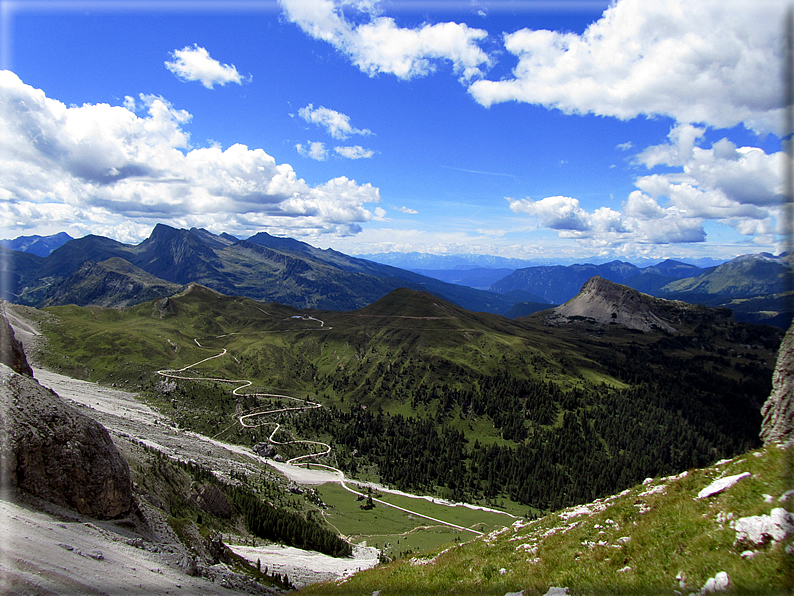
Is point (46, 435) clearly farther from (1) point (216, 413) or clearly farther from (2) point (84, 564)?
(1) point (216, 413)

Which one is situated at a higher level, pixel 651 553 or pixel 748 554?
pixel 748 554

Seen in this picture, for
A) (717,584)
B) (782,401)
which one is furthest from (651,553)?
(782,401)

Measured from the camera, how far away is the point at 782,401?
2173 centimetres

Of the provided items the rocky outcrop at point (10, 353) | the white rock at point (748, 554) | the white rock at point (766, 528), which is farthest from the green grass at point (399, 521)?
the white rock at point (748, 554)

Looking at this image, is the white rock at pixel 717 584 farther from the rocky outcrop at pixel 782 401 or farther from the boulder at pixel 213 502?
the boulder at pixel 213 502

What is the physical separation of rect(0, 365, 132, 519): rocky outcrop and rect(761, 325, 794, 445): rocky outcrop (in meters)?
51.1

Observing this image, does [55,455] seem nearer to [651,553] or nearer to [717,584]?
[651,553]

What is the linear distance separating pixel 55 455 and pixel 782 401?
54105mm

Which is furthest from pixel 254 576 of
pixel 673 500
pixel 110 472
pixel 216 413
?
pixel 216 413

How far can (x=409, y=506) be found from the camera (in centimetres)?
13962

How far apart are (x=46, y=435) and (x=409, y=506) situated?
130m

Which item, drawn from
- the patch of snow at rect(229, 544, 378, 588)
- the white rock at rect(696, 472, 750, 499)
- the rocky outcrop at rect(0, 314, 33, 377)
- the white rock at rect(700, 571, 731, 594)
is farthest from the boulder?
the white rock at rect(700, 571, 731, 594)

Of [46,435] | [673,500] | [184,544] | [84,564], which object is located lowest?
[184,544]

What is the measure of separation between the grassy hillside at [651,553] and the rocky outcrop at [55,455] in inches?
1106
